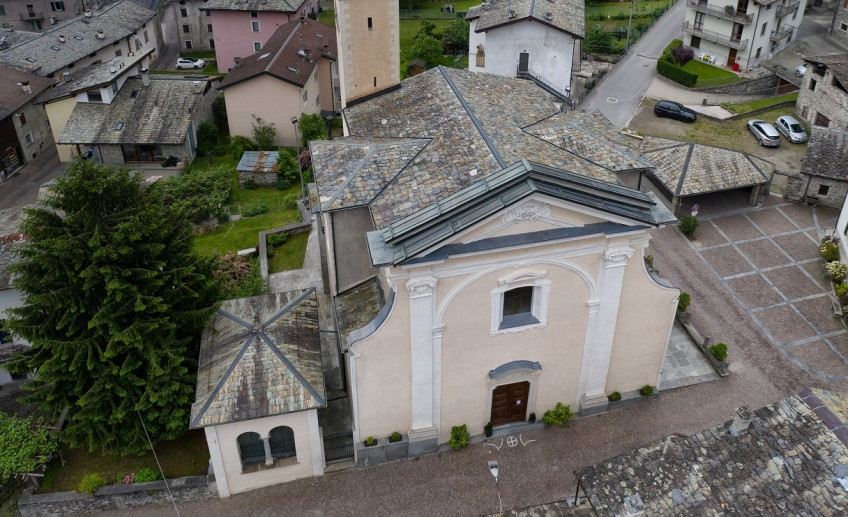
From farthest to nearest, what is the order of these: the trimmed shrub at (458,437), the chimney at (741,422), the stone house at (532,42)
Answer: the stone house at (532,42)
the trimmed shrub at (458,437)
the chimney at (741,422)

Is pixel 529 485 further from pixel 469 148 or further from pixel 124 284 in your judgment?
pixel 124 284

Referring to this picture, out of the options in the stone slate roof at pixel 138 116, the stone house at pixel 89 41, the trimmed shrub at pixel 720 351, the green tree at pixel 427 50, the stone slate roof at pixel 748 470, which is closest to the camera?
the stone slate roof at pixel 748 470

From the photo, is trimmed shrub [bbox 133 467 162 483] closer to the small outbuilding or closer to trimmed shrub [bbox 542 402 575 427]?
the small outbuilding

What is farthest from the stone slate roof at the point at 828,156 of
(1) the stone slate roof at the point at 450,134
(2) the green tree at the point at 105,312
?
(2) the green tree at the point at 105,312

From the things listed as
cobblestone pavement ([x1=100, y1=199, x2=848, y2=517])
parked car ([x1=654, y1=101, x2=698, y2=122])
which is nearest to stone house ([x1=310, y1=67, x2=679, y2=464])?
cobblestone pavement ([x1=100, y1=199, x2=848, y2=517])

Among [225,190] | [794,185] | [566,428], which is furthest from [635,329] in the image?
[225,190]

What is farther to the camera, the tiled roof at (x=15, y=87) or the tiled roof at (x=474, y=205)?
the tiled roof at (x=15, y=87)

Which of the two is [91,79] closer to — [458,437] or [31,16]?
[31,16]

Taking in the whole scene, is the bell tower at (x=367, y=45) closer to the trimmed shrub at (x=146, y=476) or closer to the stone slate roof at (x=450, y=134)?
the stone slate roof at (x=450, y=134)
